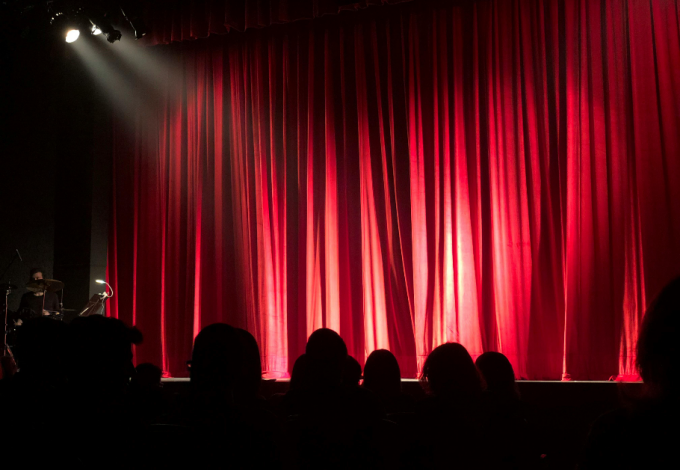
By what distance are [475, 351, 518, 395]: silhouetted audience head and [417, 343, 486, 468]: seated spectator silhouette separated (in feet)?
3.02

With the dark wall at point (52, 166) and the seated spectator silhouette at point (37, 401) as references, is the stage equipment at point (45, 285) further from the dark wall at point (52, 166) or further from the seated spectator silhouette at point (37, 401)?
the seated spectator silhouette at point (37, 401)

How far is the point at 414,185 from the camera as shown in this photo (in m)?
6.09

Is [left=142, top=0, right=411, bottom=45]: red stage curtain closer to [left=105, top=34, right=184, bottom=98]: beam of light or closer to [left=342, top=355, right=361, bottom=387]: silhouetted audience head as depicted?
[left=105, top=34, right=184, bottom=98]: beam of light

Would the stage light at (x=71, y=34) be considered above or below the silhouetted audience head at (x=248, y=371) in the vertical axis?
above

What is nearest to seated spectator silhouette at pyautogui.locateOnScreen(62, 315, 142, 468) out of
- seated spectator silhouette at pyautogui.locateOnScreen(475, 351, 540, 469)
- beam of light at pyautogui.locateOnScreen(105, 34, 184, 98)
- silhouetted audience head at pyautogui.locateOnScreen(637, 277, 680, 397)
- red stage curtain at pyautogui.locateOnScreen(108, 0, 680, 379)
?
seated spectator silhouette at pyautogui.locateOnScreen(475, 351, 540, 469)

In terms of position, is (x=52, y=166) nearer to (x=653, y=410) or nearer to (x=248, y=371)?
(x=248, y=371)

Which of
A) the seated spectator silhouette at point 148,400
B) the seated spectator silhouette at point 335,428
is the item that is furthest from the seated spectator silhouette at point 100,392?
the seated spectator silhouette at point 335,428

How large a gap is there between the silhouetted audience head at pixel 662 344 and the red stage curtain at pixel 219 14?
5596 mm

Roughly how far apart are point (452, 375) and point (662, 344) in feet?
3.90

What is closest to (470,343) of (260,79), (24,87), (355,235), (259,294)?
(355,235)

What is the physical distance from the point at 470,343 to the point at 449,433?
3.85 meters

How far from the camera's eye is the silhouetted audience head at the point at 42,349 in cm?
214

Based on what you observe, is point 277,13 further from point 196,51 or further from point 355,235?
point 355,235

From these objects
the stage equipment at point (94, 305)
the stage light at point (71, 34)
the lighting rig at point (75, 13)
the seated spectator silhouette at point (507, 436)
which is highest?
the lighting rig at point (75, 13)
